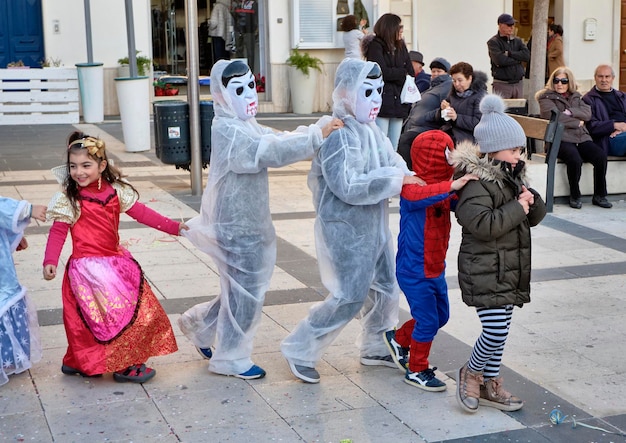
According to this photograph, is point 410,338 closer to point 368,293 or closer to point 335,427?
point 368,293

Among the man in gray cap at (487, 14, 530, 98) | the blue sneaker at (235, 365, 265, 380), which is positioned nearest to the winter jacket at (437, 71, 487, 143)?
the man in gray cap at (487, 14, 530, 98)

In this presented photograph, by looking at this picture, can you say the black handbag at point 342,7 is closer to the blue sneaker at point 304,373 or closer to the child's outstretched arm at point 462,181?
the blue sneaker at point 304,373

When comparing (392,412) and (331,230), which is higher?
(331,230)

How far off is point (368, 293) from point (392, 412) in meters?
0.73

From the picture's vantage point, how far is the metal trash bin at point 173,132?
1048 cm

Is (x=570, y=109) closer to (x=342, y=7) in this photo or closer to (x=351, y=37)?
(x=351, y=37)

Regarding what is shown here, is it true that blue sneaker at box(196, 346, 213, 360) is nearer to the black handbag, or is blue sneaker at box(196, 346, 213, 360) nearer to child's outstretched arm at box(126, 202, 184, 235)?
child's outstretched arm at box(126, 202, 184, 235)

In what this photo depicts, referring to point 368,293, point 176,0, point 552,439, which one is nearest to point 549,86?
point 368,293

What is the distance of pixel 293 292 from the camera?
7.01 m

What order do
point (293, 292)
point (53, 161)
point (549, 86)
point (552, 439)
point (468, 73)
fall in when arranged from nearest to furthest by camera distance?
point (552, 439), point (293, 292), point (468, 73), point (549, 86), point (53, 161)

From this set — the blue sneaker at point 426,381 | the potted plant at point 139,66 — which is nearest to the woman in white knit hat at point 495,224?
the blue sneaker at point 426,381

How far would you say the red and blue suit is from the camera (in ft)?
16.2

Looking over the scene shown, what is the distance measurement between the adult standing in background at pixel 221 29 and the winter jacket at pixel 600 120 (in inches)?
408

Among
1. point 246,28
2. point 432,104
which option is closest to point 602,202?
point 432,104
